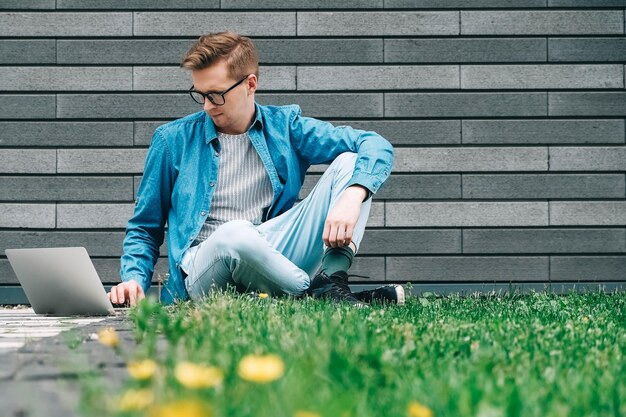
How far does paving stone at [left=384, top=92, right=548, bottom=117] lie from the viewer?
240 inches

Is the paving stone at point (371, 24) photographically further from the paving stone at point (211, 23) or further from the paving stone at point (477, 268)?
the paving stone at point (477, 268)

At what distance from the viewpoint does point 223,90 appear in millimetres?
3832

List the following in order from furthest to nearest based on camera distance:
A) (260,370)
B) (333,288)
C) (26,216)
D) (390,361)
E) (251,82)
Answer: (26,216) → (251,82) → (333,288) → (390,361) → (260,370)

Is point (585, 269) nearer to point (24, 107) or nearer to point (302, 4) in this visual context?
point (302, 4)

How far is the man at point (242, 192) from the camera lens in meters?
3.60

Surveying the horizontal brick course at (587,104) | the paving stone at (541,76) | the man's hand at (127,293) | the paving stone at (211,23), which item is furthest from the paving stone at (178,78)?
the man's hand at (127,293)

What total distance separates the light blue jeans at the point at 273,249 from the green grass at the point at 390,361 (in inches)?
23.9

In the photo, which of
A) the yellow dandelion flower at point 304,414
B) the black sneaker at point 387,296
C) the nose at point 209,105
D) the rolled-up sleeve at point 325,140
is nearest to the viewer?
the yellow dandelion flower at point 304,414

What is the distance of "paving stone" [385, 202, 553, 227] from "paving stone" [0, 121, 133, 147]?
2.02 metres

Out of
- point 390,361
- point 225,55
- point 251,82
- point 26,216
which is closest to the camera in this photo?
point 390,361

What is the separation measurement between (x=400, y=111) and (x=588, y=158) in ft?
4.72

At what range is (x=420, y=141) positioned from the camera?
6098mm

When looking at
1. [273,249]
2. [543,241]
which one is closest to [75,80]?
[273,249]

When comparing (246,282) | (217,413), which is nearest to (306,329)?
(217,413)
